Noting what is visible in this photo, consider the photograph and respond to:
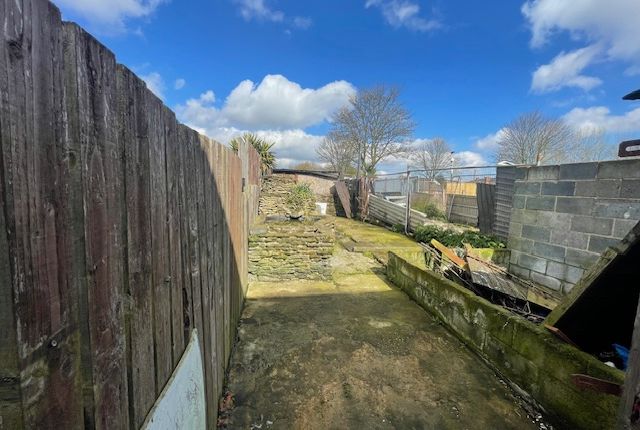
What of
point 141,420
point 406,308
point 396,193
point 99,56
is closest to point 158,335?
point 141,420

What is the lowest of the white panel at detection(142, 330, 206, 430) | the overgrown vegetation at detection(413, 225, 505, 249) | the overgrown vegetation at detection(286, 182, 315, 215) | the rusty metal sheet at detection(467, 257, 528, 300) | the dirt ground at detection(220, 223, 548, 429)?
the dirt ground at detection(220, 223, 548, 429)

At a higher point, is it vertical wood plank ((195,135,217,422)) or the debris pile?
vertical wood plank ((195,135,217,422))

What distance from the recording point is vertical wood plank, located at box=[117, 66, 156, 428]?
969 millimetres

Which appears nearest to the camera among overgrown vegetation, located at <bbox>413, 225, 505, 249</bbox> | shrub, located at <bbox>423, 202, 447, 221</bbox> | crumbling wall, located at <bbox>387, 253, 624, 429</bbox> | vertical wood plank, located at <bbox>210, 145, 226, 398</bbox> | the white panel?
the white panel

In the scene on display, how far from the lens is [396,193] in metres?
14.2

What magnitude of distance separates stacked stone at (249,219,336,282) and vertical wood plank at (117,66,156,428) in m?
4.27

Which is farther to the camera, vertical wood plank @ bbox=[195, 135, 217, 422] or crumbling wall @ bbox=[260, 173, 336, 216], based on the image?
crumbling wall @ bbox=[260, 173, 336, 216]

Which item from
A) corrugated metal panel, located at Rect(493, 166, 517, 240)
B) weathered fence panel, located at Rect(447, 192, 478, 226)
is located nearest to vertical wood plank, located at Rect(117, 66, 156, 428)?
corrugated metal panel, located at Rect(493, 166, 517, 240)

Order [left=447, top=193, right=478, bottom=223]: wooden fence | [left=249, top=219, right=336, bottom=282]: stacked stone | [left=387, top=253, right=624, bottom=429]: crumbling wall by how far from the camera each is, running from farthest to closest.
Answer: [left=447, top=193, right=478, bottom=223]: wooden fence → [left=249, top=219, right=336, bottom=282]: stacked stone → [left=387, top=253, right=624, bottom=429]: crumbling wall

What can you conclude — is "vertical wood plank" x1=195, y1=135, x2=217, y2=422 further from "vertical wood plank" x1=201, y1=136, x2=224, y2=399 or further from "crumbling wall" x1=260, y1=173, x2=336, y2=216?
"crumbling wall" x1=260, y1=173, x2=336, y2=216

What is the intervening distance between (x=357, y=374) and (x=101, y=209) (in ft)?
9.20

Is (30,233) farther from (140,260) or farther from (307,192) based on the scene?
(307,192)

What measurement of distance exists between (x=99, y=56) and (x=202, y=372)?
68.1 inches

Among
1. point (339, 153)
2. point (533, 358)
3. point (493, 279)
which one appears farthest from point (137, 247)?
point (339, 153)
